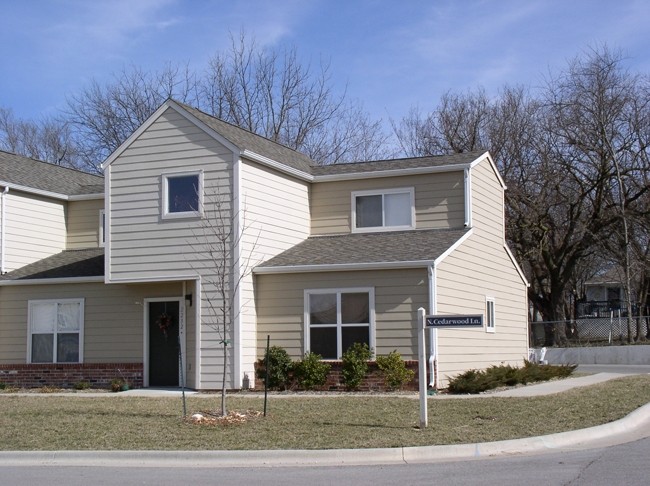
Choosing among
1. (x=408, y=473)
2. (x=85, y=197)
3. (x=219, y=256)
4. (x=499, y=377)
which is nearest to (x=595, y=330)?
(x=499, y=377)

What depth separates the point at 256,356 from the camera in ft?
70.5

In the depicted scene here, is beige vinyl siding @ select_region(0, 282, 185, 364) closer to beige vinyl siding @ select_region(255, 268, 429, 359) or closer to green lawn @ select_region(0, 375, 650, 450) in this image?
beige vinyl siding @ select_region(255, 268, 429, 359)

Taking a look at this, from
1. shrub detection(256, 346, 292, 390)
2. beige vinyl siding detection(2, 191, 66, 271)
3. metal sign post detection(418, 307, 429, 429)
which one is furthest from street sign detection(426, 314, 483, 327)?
beige vinyl siding detection(2, 191, 66, 271)

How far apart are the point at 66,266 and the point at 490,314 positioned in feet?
39.1

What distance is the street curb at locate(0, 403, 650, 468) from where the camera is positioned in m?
11.7

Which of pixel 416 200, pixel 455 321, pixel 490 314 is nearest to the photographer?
pixel 455 321

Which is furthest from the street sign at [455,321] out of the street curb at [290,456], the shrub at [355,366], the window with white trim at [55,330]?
the window with white trim at [55,330]

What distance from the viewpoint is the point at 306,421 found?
47.5 ft

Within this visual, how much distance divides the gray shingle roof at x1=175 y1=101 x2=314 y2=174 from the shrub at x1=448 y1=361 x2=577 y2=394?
293 inches

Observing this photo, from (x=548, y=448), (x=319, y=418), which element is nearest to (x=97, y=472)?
(x=319, y=418)

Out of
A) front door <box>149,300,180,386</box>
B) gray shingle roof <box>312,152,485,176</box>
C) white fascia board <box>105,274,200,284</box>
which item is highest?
gray shingle roof <box>312,152,485,176</box>

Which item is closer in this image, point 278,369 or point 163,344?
point 278,369

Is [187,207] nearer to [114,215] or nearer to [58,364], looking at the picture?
[114,215]

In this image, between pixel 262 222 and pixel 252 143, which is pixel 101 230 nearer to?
pixel 252 143
